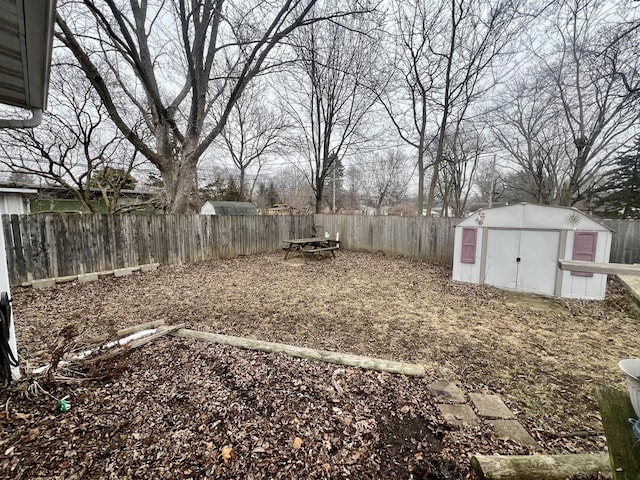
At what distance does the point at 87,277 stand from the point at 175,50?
21.9ft

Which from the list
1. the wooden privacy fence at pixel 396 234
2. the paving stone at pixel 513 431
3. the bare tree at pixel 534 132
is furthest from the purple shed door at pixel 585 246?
the bare tree at pixel 534 132

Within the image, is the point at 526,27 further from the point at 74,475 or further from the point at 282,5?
the point at 74,475

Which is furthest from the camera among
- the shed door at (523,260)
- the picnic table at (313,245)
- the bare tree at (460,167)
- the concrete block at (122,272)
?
the bare tree at (460,167)

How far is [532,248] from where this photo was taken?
546cm

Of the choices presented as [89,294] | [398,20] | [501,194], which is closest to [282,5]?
[398,20]

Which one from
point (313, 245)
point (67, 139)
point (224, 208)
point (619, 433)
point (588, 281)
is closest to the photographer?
point (619, 433)

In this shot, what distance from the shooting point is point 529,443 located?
5.73 feet

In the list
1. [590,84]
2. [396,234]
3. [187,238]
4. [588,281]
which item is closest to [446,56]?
[590,84]

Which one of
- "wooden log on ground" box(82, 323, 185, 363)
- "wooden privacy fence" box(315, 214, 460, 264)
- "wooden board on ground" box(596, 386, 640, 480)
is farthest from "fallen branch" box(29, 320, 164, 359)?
"wooden privacy fence" box(315, 214, 460, 264)

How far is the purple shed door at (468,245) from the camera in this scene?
240 inches

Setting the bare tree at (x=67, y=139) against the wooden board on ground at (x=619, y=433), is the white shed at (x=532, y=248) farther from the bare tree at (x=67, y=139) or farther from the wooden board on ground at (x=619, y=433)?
the bare tree at (x=67, y=139)

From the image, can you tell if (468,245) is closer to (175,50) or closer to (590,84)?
(590,84)

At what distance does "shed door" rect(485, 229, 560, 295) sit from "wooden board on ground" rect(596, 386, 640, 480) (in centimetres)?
517

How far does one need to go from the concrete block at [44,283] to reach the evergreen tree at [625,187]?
19281 mm
